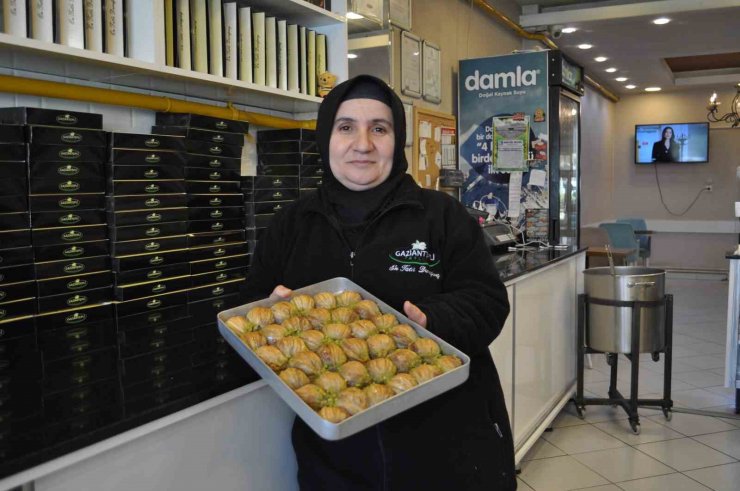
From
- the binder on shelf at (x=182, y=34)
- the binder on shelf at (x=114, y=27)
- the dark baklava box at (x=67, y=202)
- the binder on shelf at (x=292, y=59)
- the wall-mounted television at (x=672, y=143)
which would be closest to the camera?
the dark baklava box at (x=67, y=202)

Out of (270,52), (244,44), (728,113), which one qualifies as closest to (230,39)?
(244,44)

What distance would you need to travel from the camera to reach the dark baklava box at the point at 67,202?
5.73 ft

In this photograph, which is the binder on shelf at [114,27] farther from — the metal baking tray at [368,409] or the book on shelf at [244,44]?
the metal baking tray at [368,409]

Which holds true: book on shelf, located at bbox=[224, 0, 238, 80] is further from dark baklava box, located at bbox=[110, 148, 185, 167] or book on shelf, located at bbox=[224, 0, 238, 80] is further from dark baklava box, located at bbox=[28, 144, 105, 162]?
dark baklava box, located at bbox=[28, 144, 105, 162]

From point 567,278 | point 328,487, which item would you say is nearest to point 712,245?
point 567,278

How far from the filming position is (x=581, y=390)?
3578mm

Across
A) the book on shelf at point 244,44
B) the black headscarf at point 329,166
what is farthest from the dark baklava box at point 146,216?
the black headscarf at point 329,166

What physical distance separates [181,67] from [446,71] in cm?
296

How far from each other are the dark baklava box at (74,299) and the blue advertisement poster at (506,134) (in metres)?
3.28

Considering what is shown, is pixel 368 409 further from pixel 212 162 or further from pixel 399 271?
pixel 212 162

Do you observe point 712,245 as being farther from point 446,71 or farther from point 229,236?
point 229,236

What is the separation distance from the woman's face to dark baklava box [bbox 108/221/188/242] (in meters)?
0.82

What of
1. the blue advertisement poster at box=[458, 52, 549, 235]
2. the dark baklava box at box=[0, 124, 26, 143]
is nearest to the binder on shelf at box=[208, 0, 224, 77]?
the dark baklava box at box=[0, 124, 26, 143]

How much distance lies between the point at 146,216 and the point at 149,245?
3.5 inches
